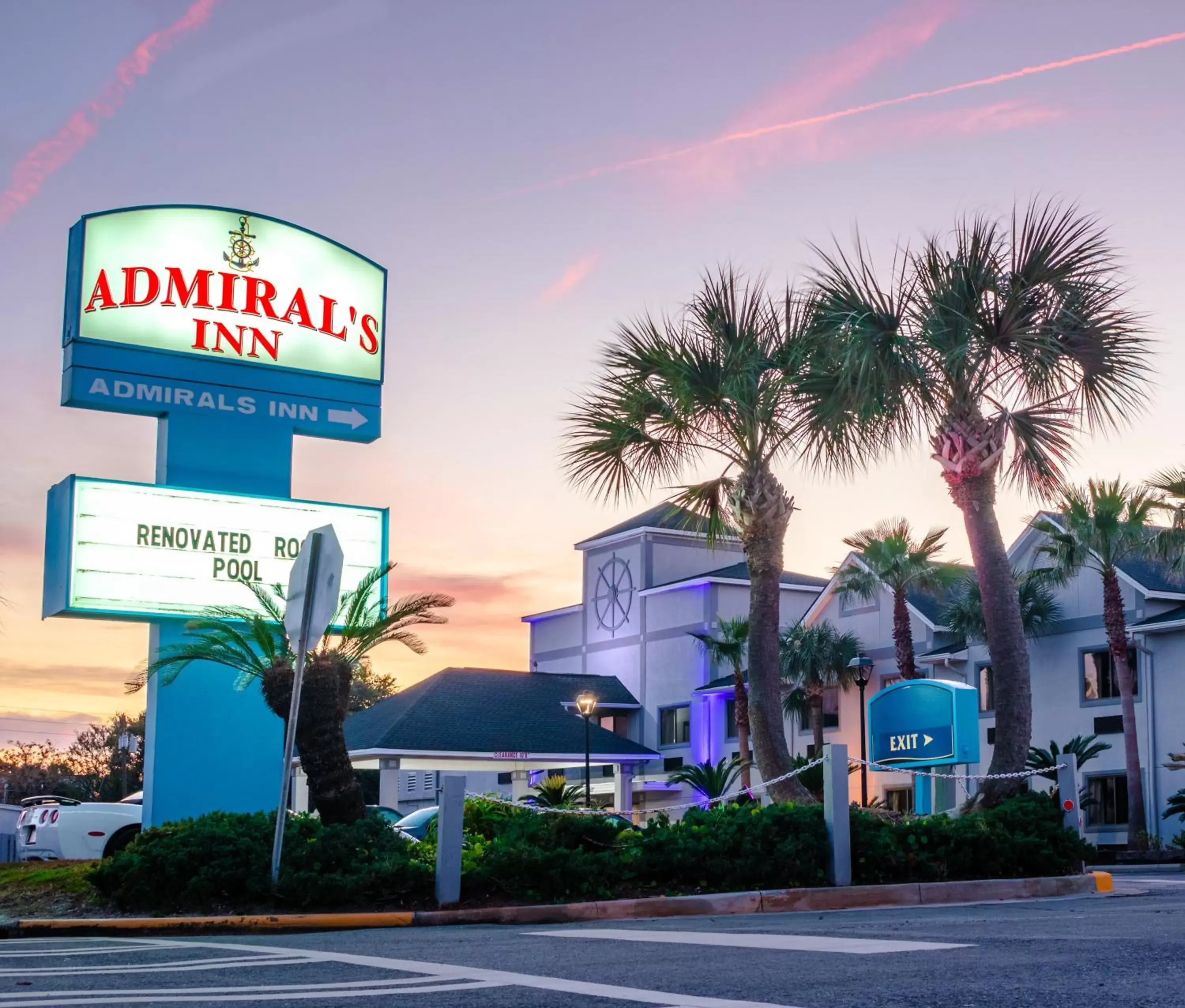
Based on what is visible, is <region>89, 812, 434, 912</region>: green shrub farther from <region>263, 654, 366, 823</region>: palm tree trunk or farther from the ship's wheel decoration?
the ship's wheel decoration

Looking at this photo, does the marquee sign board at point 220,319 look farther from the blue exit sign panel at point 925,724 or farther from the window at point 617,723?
the window at point 617,723

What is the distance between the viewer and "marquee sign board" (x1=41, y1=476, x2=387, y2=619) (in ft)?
64.5

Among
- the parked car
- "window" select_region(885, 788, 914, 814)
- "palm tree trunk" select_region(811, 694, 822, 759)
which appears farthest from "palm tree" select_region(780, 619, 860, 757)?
the parked car

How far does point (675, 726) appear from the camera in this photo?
51.3 meters

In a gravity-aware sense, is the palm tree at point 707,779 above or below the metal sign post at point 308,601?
below

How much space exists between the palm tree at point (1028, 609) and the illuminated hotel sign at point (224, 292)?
22.1 metres

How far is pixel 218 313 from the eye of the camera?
21609 millimetres

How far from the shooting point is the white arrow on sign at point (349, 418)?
73.3 ft

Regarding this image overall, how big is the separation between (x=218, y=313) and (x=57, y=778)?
7924cm

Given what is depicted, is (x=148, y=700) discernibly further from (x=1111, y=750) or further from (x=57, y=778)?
(x=57, y=778)

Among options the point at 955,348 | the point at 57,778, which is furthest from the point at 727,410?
the point at 57,778

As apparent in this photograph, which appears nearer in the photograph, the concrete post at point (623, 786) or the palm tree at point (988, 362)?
the palm tree at point (988, 362)

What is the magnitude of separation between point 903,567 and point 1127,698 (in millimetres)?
8449

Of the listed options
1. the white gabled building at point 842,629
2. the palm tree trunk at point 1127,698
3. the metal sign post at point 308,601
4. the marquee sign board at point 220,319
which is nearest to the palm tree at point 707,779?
the white gabled building at point 842,629
